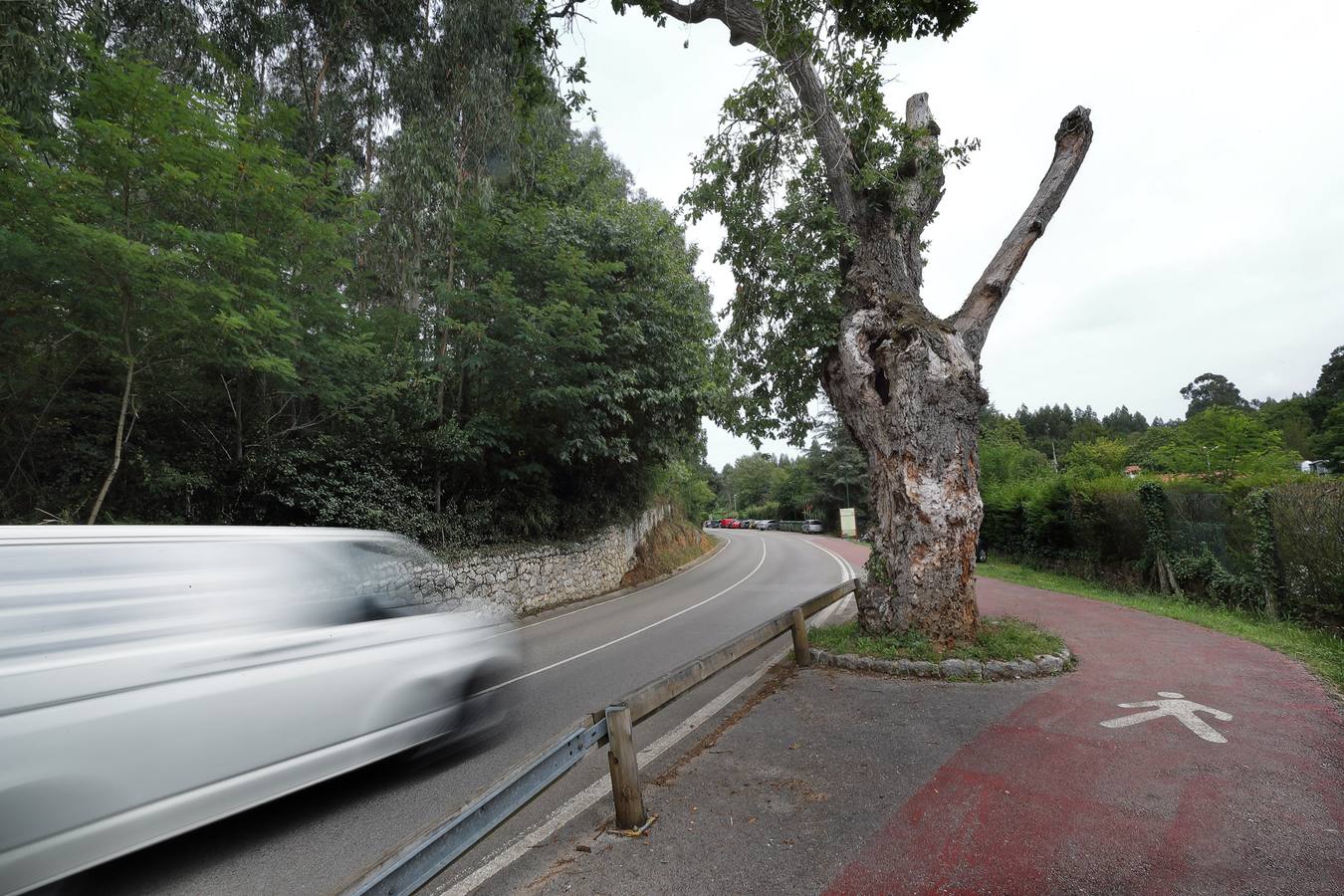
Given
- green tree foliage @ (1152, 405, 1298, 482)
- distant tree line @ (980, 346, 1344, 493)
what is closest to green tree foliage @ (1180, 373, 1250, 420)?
distant tree line @ (980, 346, 1344, 493)

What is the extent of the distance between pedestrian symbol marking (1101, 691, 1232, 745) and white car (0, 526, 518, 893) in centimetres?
561

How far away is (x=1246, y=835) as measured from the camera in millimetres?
3160

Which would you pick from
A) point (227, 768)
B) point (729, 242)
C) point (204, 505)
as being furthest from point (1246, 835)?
point (204, 505)

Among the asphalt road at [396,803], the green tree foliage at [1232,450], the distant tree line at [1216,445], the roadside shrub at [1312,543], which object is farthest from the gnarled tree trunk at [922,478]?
the green tree foliage at [1232,450]

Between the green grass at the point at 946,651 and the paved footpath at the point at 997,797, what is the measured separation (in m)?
0.47

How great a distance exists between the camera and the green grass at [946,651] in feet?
21.4

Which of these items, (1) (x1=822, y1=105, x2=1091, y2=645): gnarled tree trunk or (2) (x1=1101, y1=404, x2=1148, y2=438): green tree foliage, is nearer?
(1) (x1=822, y1=105, x2=1091, y2=645): gnarled tree trunk

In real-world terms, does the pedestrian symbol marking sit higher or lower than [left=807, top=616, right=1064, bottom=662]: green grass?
lower

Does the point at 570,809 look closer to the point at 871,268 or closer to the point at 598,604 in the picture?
the point at 871,268

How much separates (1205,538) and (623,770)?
41.9ft

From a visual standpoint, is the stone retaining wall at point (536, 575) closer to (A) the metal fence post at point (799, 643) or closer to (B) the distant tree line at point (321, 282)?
(B) the distant tree line at point (321, 282)

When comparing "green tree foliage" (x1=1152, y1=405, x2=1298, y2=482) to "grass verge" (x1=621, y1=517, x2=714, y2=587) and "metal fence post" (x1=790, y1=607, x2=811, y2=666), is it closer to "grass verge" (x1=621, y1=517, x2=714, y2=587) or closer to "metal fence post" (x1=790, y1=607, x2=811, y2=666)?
"metal fence post" (x1=790, y1=607, x2=811, y2=666)

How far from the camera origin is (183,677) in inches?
118

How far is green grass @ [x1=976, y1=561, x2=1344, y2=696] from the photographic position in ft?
22.3
